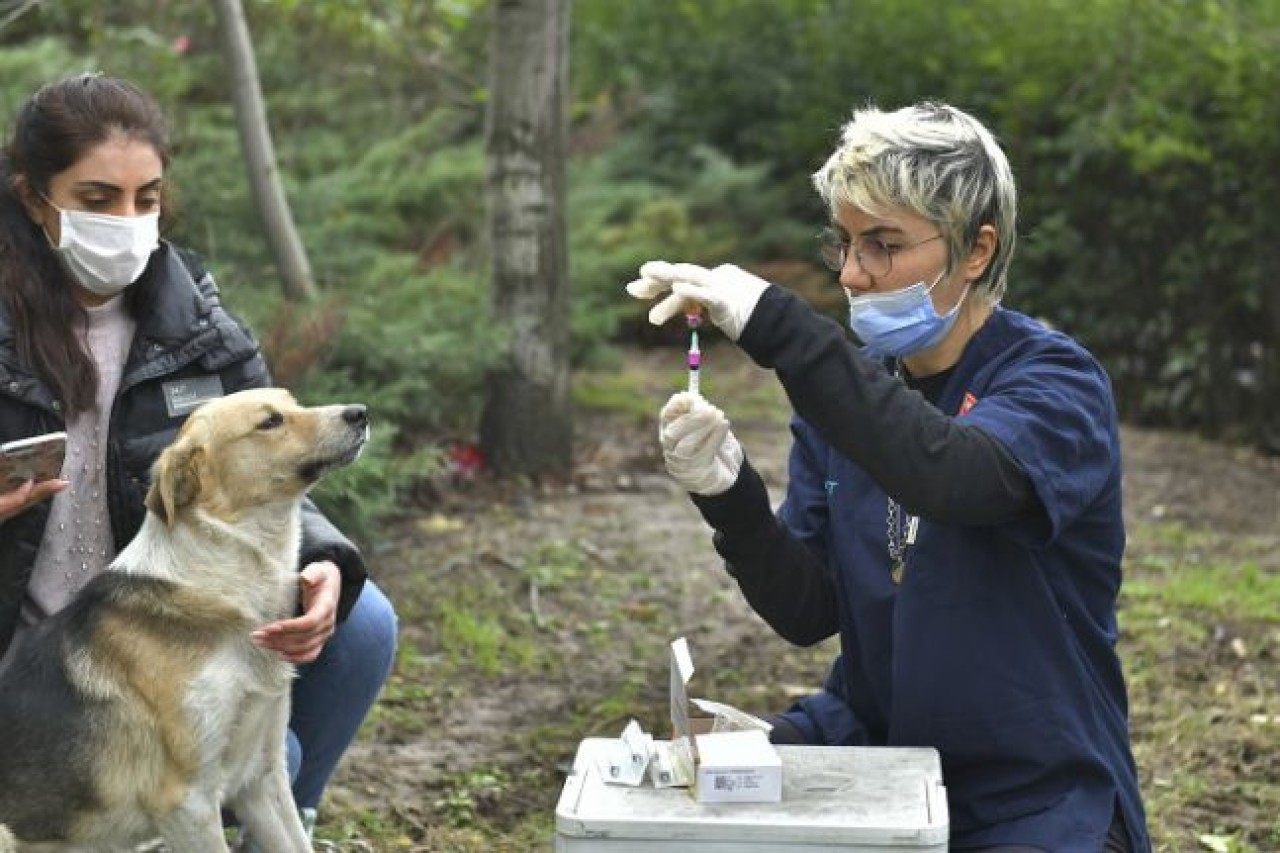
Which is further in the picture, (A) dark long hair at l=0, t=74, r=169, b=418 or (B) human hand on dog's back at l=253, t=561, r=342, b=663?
→ (A) dark long hair at l=0, t=74, r=169, b=418

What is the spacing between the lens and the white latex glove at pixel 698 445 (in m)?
3.17

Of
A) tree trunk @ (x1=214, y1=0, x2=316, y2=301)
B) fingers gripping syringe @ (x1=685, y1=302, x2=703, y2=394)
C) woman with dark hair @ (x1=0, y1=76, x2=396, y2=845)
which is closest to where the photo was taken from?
fingers gripping syringe @ (x1=685, y1=302, x2=703, y2=394)

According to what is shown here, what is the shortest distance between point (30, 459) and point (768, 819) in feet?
5.28

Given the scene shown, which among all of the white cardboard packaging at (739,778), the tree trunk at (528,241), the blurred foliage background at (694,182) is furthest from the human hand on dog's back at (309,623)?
the tree trunk at (528,241)

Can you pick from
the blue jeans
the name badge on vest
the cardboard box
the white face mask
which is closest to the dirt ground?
the blue jeans

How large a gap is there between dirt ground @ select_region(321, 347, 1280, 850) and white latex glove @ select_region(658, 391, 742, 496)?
1.61 metres

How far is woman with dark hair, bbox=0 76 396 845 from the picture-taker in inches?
145

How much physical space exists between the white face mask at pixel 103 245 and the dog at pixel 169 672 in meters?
0.40

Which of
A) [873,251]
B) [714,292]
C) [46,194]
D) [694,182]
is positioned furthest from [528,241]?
[694,182]

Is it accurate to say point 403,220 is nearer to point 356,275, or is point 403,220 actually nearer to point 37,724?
point 356,275

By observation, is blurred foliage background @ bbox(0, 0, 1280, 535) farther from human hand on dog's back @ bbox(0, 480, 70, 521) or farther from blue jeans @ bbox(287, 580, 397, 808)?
human hand on dog's back @ bbox(0, 480, 70, 521)

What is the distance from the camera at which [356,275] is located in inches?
336

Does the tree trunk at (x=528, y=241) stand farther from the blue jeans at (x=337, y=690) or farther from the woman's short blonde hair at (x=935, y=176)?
the woman's short blonde hair at (x=935, y=176)

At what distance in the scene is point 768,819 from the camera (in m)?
2.75
